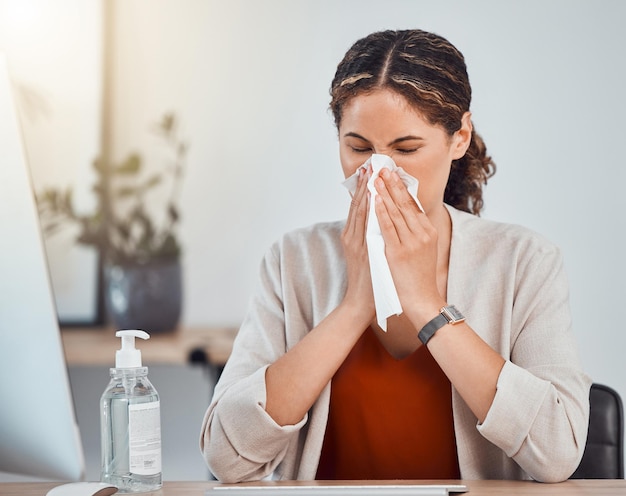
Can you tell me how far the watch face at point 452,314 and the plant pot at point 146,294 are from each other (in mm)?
1412

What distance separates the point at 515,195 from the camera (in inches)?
94.3

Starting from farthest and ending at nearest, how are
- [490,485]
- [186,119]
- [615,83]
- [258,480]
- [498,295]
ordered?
[186,119]
[615,83]
[498,295]
[258,480]
[490,485]

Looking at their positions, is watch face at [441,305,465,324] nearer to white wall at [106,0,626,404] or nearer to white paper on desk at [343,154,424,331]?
white paper on desk at [343,154,424,331]

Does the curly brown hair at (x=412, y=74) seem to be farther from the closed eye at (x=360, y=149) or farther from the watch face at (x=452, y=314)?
the watch face at (x=452, y=314)

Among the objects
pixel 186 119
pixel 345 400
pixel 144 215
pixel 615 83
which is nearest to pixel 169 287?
pixel 144 215

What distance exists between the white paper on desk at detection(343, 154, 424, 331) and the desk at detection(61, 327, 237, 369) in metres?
1.20

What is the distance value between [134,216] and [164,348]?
438 millimetres

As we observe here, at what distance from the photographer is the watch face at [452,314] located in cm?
116

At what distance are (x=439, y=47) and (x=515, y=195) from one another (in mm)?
1141

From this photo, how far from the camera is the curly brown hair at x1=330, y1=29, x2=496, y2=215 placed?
1275mm

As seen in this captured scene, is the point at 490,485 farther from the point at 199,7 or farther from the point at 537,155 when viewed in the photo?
the point at 199,7

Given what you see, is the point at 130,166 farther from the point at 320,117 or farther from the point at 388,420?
the point at 388,420

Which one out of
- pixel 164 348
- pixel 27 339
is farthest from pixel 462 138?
pixel 164 348

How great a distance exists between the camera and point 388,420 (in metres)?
1.31
